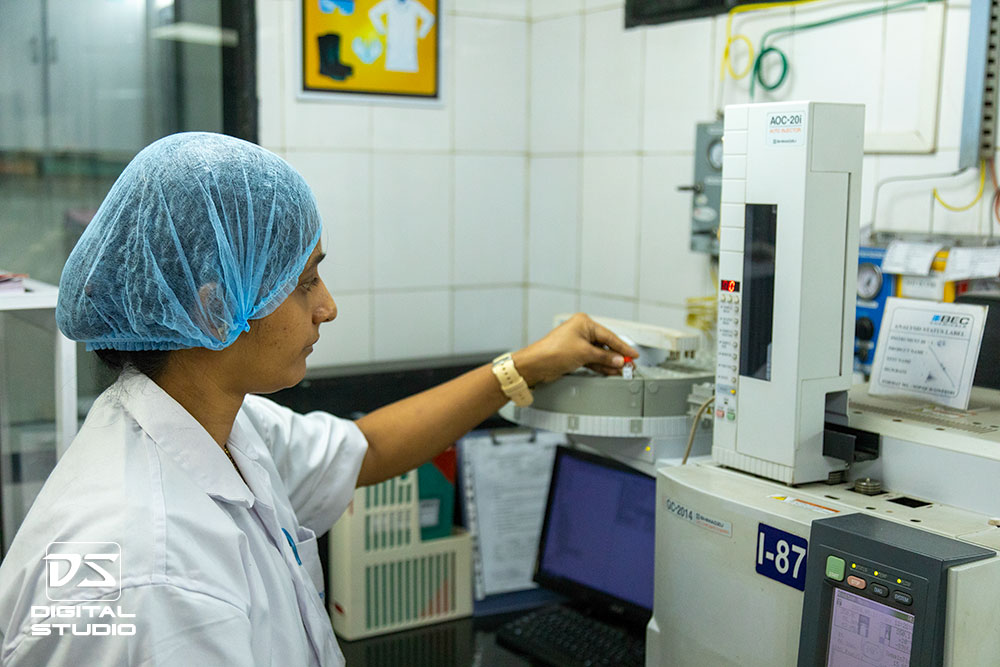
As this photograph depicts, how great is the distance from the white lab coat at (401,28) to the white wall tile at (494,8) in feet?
0.31

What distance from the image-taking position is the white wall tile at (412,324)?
2566 millimetres

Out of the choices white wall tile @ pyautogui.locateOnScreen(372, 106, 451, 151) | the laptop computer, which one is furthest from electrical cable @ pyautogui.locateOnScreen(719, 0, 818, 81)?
the laptop computer

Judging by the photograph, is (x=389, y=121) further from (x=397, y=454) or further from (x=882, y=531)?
(x=882, y=531)

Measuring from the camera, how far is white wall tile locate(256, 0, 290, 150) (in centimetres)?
231

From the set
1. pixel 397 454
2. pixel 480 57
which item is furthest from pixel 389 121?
pixel 397 454

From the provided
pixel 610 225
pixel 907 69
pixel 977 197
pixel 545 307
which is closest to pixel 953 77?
pixel 907 69

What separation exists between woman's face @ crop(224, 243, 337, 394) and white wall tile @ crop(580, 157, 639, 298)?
1.31 meters

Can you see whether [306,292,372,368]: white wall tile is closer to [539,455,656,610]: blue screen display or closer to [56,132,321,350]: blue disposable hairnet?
[539,455,656,610]: blue screen display

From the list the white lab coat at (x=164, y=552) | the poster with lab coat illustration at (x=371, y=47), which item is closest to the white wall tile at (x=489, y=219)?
the poster with lab coat illustration at (x=371, y=47)

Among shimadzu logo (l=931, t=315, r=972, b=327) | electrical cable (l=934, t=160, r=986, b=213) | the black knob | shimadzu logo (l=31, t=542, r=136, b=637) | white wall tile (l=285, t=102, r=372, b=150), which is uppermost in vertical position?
white wall tile (l=285, t=102, r=372, b=150)

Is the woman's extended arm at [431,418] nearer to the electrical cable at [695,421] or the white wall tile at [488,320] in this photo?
the electrical cable at [695,421]

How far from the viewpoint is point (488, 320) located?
2.72 metres

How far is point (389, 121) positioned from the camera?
98.2 inches

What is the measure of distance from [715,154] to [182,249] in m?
1.33
